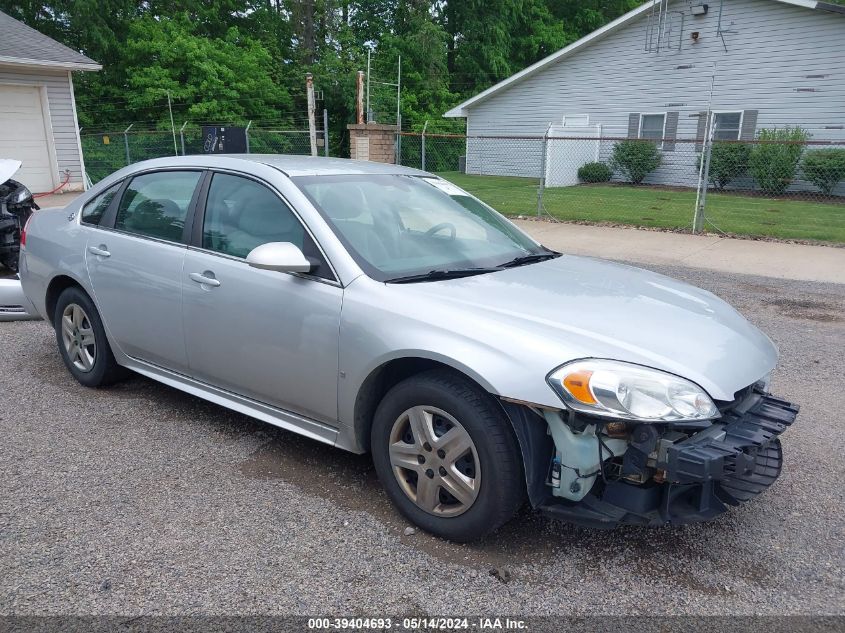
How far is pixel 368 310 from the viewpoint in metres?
3.00

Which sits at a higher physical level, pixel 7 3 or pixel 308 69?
pixel 7 3

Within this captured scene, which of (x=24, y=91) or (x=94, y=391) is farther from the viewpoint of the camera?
(x=24, y=91)

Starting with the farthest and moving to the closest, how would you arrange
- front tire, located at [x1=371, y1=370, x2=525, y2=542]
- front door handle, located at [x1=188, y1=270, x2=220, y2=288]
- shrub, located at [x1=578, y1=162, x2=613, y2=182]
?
shrub, located at [x1=578, y1=162, x2=613, y2=182]
front door handle, located at [x1=188, y1=270, x2=220, y2=288]
front tire, located at [x1=371, y1=370, x2=525, y2=542]

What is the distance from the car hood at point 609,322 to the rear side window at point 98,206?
2.46 meters

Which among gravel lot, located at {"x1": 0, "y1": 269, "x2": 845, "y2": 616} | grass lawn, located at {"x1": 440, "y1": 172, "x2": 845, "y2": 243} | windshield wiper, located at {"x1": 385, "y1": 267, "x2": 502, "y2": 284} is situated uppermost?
windshield wiper, located at {"x1": 385, "y1": 267, "x2": 502, "y2": 284}

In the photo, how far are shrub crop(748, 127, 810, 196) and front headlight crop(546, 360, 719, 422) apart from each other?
16.7 m

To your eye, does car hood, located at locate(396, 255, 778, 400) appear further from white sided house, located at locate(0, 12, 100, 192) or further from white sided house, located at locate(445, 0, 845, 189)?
white sided house, located at locate(0, 12, 100, 192)

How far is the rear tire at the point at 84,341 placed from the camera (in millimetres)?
4398

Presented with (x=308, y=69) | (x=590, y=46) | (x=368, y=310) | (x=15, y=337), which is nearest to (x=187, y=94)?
(x=308, y=69)

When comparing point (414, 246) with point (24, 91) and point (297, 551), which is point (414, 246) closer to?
point (297, 551)

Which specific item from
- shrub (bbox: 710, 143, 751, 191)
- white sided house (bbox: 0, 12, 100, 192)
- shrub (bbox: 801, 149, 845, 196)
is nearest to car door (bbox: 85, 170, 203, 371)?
white sided house (bbox: 0, 12, 100, 192)

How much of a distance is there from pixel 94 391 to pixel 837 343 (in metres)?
5.80

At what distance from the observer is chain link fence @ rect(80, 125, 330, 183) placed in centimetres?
1964

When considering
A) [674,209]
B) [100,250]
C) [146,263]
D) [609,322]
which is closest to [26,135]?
[100,250]
